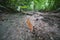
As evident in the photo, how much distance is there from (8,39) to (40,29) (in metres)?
0.71

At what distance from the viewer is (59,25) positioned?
2430 mm

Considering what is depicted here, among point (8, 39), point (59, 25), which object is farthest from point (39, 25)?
point (8, 39)

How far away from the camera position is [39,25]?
2.45 metres

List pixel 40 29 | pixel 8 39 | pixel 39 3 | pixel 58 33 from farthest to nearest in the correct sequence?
1. pixel 39 3
2. pixel 40 29
3. pixel 58 33
4. pixel 8 39

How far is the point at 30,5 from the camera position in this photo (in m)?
4.66

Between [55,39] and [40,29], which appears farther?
[40,29]

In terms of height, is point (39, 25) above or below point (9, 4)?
below

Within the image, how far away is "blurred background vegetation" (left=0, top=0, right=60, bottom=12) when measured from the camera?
151 inches

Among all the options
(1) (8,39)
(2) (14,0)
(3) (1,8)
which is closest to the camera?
(1) (8,39)

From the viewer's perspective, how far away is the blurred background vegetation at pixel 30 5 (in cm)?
383

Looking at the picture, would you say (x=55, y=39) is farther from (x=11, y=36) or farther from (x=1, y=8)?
(x=1, y=8)

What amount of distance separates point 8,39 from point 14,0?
2598 millimetres

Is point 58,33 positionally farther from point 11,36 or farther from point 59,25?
point 11,36

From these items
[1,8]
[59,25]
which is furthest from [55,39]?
[1,8]
